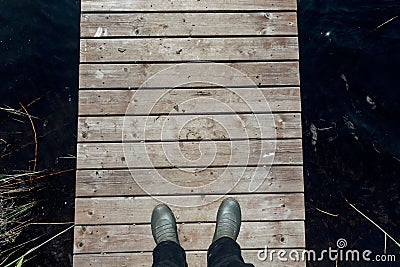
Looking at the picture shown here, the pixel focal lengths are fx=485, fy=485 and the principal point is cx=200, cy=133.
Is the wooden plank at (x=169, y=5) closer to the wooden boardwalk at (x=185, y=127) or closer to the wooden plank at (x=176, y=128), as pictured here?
the wooden boardwalk at (x=185, y=127)

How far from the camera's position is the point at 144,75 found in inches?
136

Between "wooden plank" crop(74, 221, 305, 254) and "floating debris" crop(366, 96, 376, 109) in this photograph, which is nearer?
"wooden plank" crop(74, 221, 305, 254)

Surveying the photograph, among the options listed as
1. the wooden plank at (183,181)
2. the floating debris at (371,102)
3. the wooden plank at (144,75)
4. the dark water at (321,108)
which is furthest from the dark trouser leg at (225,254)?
the floating debris at (371,102)

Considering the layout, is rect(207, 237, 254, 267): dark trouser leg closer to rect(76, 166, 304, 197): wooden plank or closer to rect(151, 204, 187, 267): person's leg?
rect(151, 204, 187, 267): person's leg

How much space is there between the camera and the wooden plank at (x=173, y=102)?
342 cm

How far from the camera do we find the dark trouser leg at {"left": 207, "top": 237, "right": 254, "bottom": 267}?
2922 mm

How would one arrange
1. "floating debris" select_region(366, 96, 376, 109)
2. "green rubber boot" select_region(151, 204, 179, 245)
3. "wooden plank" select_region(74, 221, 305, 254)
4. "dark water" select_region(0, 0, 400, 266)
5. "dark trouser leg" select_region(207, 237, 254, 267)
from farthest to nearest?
1. "floating debris" select_region(366, 96, 376, 109)
2. "dark water" select_region(0, 0, 400, 266)
3. "wooden plank" select_region(74, 221, 305, 254)
4. "green rubber boot" select_region(151, 204, 179, 245)
5. "dark trouser leg" select_region(207, 237, 254, 267)

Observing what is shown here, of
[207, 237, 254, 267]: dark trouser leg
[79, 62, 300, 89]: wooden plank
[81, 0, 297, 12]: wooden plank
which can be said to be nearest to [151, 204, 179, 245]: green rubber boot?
[207, 237, 254, 267]: dark trouser leg

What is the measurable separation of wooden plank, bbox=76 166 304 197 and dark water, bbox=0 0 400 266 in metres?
0.83

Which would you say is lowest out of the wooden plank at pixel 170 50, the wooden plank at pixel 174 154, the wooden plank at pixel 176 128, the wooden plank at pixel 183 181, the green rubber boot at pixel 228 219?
the green rubber boot at pixel 228 219

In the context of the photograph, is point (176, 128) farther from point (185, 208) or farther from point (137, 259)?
point (137, 259)

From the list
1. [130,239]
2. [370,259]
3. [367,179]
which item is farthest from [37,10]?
[370,259]

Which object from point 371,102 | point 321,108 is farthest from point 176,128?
point 371,102

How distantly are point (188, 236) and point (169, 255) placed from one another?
1.07 feet
